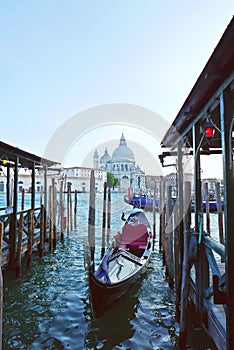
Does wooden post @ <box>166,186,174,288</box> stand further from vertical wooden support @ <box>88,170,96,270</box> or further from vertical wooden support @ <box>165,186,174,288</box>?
vertical wooden support @ <box>88,170,96,270</box>

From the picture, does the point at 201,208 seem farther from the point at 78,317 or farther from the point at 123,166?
the point at 123,166

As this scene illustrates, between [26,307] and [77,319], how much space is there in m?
1.10

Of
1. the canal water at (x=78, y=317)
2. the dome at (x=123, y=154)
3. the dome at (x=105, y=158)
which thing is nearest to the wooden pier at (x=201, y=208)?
the canal water at (x=78, y=317)

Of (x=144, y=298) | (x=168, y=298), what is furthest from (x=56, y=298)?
(x=168, y=298)

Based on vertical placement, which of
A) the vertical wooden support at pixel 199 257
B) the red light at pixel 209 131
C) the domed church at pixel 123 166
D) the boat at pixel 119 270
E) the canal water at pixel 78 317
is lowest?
the canal water at pixel 78 317

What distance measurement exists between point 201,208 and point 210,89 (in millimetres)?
1789

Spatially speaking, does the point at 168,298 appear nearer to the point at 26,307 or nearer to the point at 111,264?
the point at 111,264

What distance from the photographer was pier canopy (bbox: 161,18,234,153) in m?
2.06

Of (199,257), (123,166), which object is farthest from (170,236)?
(123,166)

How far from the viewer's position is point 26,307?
201 inches

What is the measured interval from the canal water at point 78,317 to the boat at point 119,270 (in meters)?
0.30

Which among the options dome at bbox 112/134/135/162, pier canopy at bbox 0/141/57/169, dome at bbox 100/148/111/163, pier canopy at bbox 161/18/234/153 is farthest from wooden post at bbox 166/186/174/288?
dome at bbox 100/148/111/163

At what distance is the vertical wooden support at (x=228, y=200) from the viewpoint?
2438mm

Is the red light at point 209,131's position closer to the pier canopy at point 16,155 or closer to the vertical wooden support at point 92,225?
the vertical wooden support at point 92,225
